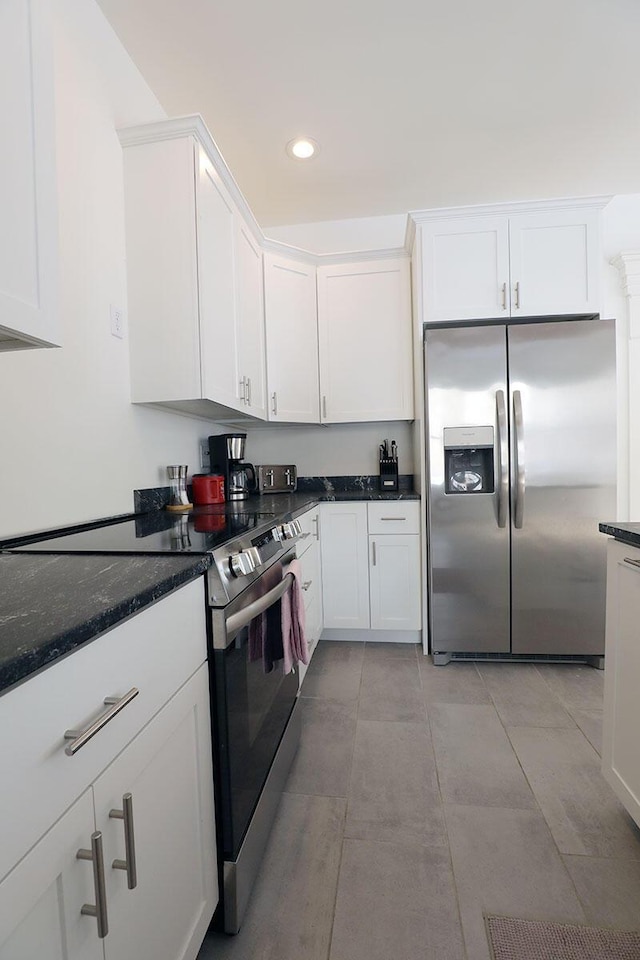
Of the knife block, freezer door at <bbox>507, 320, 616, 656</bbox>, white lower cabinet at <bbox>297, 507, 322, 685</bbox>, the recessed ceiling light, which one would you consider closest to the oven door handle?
white lower cabinet at <bbox>297, 507, 322, 685</bbox>

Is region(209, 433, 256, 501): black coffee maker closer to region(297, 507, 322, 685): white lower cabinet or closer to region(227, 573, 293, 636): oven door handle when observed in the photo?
region(297, 507, 322, 685): white lower cabinet

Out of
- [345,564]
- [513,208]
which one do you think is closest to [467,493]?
[345,564]

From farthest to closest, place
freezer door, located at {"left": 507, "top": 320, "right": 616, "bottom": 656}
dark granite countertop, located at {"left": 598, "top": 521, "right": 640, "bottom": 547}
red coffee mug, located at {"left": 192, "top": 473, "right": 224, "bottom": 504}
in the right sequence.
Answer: freezer door, located at {"left": 507, "top": 320, "right": 616, "bottom": 656} < red coffee mug, located at {"left": 192, "top": 473, "right": 224, "bottom": 504} < dark granite countertop, located at {"left": 598, "top": 521, "right": 640, "bottom": 547}

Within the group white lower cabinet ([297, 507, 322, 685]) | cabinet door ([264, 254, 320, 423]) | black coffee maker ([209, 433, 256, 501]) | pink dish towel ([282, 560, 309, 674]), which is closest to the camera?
pink dish towel ([282, 560, 309, 674])

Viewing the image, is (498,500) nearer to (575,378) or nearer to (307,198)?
(575,378)

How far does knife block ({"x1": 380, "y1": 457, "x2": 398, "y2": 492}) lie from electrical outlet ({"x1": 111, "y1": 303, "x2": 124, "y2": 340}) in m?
1.85

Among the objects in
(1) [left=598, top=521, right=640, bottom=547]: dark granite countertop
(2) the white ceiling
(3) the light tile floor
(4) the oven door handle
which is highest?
(2) the white ceiling

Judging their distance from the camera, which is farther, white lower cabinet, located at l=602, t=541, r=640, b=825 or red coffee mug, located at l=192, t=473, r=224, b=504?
red coffee mug, located at l=192, t=473, r=224, b=504

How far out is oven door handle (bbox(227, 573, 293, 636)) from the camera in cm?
103

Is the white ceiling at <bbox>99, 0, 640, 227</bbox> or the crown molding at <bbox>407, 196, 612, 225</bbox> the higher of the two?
the white ceiling at <bbox>99, 0, 640, 227</bbox>

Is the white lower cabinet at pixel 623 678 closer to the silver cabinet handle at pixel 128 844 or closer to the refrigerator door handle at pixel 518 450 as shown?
the refrigerator door handle at pixel 518 450

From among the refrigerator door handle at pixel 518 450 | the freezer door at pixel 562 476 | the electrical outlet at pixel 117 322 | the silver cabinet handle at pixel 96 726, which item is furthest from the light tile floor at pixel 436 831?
the electrical outlet at pixel 117 322

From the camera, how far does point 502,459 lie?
2350mm

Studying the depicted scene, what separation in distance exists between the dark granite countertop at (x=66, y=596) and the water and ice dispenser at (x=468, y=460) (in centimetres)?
178
